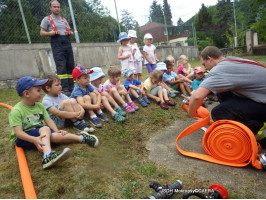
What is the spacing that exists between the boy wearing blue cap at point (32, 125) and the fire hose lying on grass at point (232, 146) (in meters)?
1.50

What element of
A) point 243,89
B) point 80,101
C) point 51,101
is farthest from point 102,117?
point 243,89

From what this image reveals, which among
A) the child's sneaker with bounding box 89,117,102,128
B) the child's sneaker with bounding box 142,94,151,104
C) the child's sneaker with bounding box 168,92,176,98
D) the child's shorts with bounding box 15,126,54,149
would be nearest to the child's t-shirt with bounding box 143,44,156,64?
the child's sneaker with bounding box 168,92,176,98

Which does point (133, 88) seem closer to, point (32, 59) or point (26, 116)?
point (26, 116)

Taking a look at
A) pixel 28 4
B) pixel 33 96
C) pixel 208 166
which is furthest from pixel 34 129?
pixel 28 4

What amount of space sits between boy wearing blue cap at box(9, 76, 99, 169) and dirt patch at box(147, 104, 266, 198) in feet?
3.13

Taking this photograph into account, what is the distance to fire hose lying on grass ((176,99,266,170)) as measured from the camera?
2250 millimetres

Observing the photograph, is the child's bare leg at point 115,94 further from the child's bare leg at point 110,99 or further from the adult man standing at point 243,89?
the adult man standing at point 243,89

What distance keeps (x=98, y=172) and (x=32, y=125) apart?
108 cm

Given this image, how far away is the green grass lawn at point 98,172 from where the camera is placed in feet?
6.39

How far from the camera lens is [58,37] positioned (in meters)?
4.71

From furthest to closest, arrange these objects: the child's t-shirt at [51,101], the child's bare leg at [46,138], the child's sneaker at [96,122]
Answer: the child's sneaker at [96,122], the child's t-shirt at [51,101], the child's bare leg at [46,138]

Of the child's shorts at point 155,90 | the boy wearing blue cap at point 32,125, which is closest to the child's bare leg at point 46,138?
the boy wearing blue cap at point 32,125

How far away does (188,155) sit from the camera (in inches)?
104

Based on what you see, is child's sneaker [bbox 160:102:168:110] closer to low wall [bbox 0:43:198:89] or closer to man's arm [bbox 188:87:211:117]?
man's arm [bbox 188:87:211:117]
